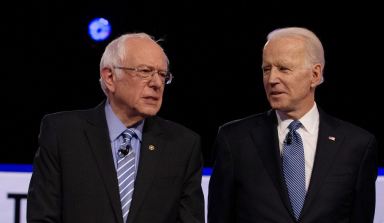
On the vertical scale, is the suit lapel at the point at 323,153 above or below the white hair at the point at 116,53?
below

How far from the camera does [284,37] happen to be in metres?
3.28

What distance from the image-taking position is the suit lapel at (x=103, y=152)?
9.33 feet

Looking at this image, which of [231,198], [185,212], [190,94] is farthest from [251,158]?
[190,94]

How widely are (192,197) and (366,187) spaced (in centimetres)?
79

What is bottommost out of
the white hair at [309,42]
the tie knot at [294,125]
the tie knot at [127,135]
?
the tie knot at [127,135]

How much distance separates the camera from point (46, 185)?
9.25 feet

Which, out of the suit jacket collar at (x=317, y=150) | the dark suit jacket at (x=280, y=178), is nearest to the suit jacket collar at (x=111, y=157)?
the dark suit jacket at (x=280, y=178)

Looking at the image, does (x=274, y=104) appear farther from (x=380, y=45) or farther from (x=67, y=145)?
(x=380, y=45)

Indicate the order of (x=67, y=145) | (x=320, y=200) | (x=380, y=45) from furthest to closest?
(x=380, y=45) → (x=320, y=200) → (x=67, y=145)

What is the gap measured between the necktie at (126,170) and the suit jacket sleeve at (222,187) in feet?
1.53

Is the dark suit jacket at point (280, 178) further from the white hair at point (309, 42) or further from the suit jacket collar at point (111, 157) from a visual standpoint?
the suit jacket collar at point (111, 157)

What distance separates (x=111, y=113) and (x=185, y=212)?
1.72ft

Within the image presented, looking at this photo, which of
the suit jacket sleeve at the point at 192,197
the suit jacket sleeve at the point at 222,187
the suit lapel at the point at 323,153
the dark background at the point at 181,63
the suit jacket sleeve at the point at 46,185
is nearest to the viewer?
the suit jacket sleeve at the point at 46,185

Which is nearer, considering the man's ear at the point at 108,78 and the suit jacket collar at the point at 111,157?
the suit jacket collar at the point at 111,157
